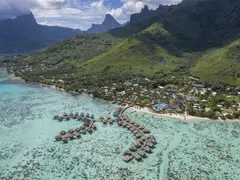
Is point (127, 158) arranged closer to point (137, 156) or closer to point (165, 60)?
point (137, 156)

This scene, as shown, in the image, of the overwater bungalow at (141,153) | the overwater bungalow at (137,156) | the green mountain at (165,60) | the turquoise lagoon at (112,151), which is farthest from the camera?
the green mountain at (165,60)

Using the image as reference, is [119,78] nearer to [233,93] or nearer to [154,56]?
[154,56]

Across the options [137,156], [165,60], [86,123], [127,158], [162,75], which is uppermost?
[165,60]

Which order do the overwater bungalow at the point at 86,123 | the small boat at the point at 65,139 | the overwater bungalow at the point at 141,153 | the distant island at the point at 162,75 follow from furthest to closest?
the distant island at the point at 162,75
the overwater bungalow at the point at 86,123
the small boat at the point at 65,139
the overwater bungalow at the point at 141,153

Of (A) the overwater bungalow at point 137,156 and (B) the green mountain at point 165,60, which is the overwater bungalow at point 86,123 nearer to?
(A) the overwater bungalow at point 137,156

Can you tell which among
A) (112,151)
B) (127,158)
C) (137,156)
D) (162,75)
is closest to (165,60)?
→ (162,75)

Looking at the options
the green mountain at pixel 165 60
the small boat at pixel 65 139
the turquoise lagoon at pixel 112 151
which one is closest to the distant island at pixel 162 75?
the green mountain at pixel 165 60

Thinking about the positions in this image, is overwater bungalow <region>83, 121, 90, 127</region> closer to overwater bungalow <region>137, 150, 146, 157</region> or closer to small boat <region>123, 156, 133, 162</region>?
small boat <region>123, 156, 133, 162</region>

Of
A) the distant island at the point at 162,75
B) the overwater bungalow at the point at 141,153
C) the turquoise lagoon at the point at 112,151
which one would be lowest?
the turquoise lagoon at the point at 112,151

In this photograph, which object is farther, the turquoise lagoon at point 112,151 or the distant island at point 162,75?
the distant island at point 162,75
